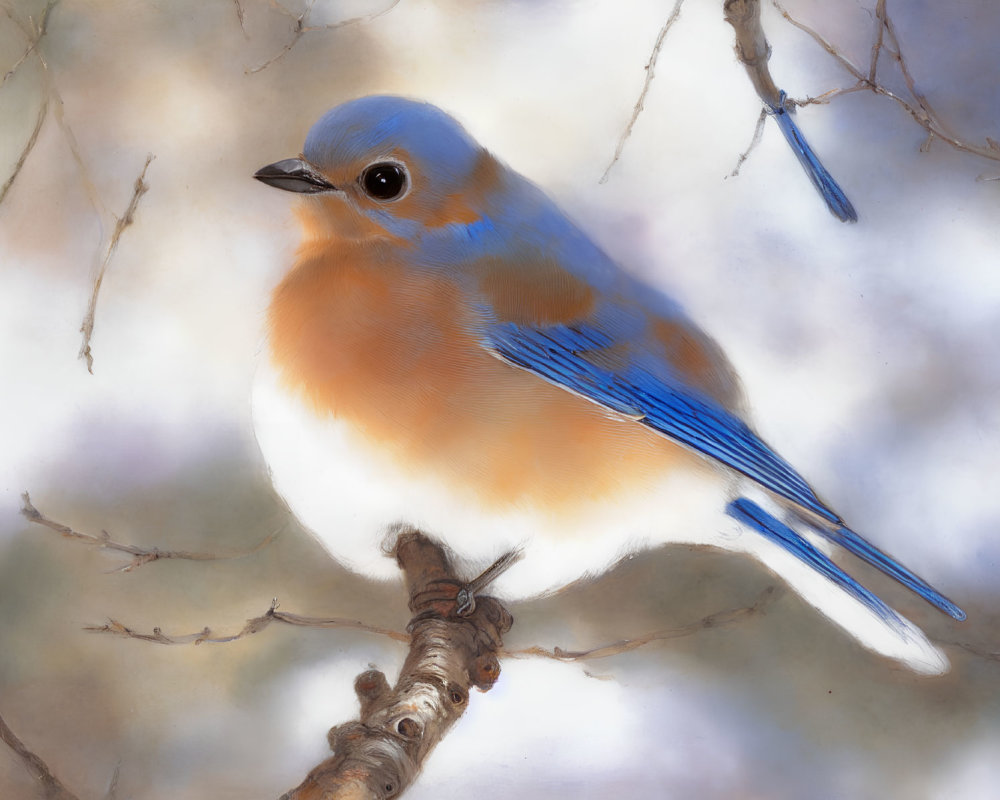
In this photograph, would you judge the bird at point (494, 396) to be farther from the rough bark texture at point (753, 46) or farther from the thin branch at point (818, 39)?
the thin branch at point (818, 39)

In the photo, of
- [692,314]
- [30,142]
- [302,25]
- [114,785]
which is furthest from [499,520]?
[30,142]

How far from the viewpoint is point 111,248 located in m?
1.28

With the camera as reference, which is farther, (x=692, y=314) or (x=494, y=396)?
(x=692, y=314)

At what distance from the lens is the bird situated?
112 cm

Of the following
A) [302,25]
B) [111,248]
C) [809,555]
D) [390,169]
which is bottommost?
[111,248]

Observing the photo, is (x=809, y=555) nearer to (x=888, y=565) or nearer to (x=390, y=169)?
(x=888, y=565)

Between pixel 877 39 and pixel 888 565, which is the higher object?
pixel 877 39

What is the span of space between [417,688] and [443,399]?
0.36m

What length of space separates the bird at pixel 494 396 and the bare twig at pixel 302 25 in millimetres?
141

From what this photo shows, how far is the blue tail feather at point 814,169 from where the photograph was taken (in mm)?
1247

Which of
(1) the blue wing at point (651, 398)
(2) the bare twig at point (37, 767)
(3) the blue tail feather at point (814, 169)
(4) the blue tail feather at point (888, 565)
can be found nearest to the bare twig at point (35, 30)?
(1) the blue wing at point (651, 398)

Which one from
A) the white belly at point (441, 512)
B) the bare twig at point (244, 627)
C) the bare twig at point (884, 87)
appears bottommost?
the bare twig at point (244, 627)

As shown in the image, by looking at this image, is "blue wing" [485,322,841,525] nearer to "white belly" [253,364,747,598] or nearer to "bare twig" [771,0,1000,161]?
"white belly" [253,364,747,598]

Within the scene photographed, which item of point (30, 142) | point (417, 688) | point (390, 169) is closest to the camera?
point (417, 688)
